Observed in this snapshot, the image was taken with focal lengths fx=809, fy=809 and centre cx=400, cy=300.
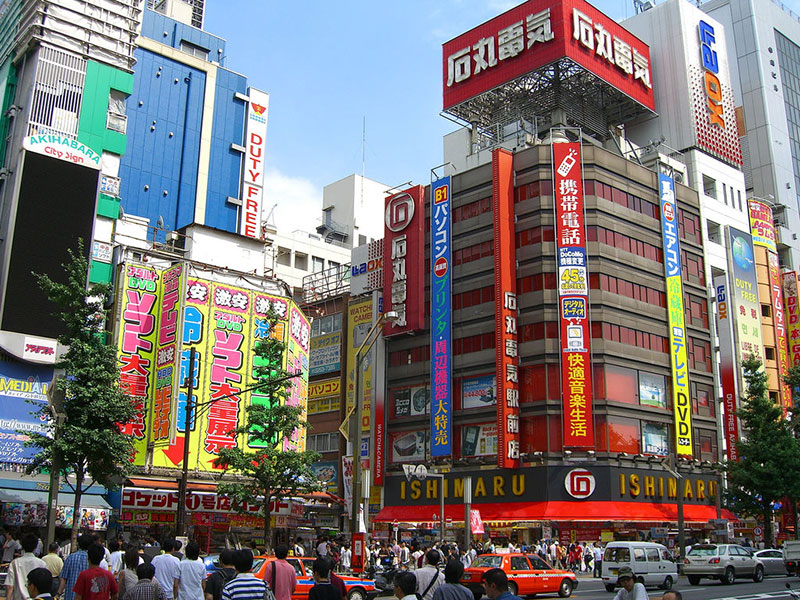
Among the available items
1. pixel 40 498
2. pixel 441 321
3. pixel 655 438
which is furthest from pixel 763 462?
pixel 40 498

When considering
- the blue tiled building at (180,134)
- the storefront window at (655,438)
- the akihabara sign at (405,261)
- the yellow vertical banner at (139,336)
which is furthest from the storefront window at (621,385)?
the blue tiled building at (180,134)

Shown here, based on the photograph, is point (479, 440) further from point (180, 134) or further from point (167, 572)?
point (167, 572)

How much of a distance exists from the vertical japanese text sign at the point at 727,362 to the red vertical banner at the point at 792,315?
28.8ft

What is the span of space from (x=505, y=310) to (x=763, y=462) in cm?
1809

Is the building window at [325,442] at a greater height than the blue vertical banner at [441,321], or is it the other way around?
the blue vertical banner at [441,321]

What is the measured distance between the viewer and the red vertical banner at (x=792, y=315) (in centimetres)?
6738

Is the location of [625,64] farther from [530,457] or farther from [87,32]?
[87,32]

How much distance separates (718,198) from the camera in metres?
66.1

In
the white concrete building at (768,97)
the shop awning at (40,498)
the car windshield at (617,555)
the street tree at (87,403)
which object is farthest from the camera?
the white concrete building at (768,97)

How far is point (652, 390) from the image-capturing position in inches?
2131

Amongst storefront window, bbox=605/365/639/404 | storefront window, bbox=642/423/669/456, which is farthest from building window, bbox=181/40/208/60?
storefront window, bbox=642/423/669/456

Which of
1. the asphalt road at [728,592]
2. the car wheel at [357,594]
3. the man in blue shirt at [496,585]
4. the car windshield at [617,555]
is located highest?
the man in blue shirt at [496,585]

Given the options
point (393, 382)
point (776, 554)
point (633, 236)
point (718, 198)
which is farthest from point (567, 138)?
point (776, 554)

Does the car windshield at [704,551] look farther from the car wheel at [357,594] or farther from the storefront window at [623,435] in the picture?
the storefront window at [623,435]
